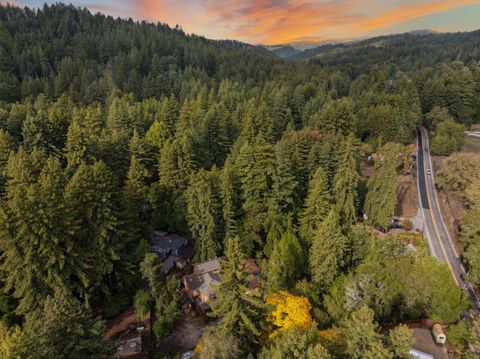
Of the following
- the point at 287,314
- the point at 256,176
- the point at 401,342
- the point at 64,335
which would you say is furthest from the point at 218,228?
the point at 401,342

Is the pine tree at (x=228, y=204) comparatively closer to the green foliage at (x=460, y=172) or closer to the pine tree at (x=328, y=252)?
the pine tree at (x=328, y=252)

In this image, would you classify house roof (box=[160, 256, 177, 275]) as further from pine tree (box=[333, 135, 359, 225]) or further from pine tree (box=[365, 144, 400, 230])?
pine tree (box=[365, 144, 400, 230])

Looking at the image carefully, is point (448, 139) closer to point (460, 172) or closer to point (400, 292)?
point (460, 172)

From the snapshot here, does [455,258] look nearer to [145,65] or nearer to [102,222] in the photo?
[102,222]

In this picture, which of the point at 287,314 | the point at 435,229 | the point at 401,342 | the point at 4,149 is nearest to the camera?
the point at 401,342

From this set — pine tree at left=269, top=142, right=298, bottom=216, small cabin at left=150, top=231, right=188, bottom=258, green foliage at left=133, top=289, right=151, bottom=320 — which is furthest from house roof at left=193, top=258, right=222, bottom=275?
pine tree at left=269, top=142, right=298, bottom=216

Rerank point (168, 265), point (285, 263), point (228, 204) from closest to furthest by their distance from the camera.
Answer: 1. point (285, 263)
2. point (168, 265)
3. point (228, 204)
